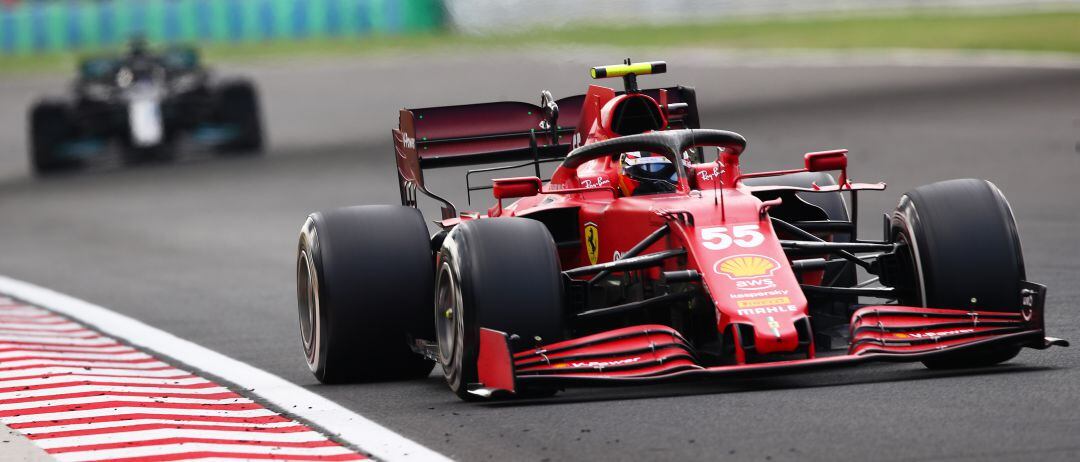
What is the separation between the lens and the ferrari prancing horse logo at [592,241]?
9.62m

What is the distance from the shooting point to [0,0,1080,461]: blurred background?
25.7 feet

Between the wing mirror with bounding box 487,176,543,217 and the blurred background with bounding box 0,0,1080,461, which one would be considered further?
the wing mirror with bounding box 487,176,543,217

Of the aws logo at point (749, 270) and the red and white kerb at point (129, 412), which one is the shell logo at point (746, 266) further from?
the red and white kerb at point (129, 412)

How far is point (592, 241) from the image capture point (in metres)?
9.70

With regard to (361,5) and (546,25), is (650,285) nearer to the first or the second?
(546,25)

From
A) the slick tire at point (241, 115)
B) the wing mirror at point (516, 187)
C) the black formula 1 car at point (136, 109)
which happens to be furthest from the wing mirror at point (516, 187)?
the slick tire at point (241, 115)

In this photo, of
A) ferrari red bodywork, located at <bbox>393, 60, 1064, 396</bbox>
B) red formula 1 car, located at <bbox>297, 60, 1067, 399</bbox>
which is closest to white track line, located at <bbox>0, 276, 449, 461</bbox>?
red formula 1 car, located at <bbox>297, 60, 1067, 399</bbox>

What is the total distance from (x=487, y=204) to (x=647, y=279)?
10705 mm

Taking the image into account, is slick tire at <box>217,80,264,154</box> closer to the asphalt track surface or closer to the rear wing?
the asphalt track surface

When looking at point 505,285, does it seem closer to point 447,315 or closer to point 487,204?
point 447,315

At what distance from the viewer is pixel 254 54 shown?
49.2 meters

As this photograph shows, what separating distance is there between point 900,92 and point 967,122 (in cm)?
456

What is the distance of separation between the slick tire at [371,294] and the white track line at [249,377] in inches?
13.5

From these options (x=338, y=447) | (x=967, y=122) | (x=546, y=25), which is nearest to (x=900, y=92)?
(x=967, y=122)
